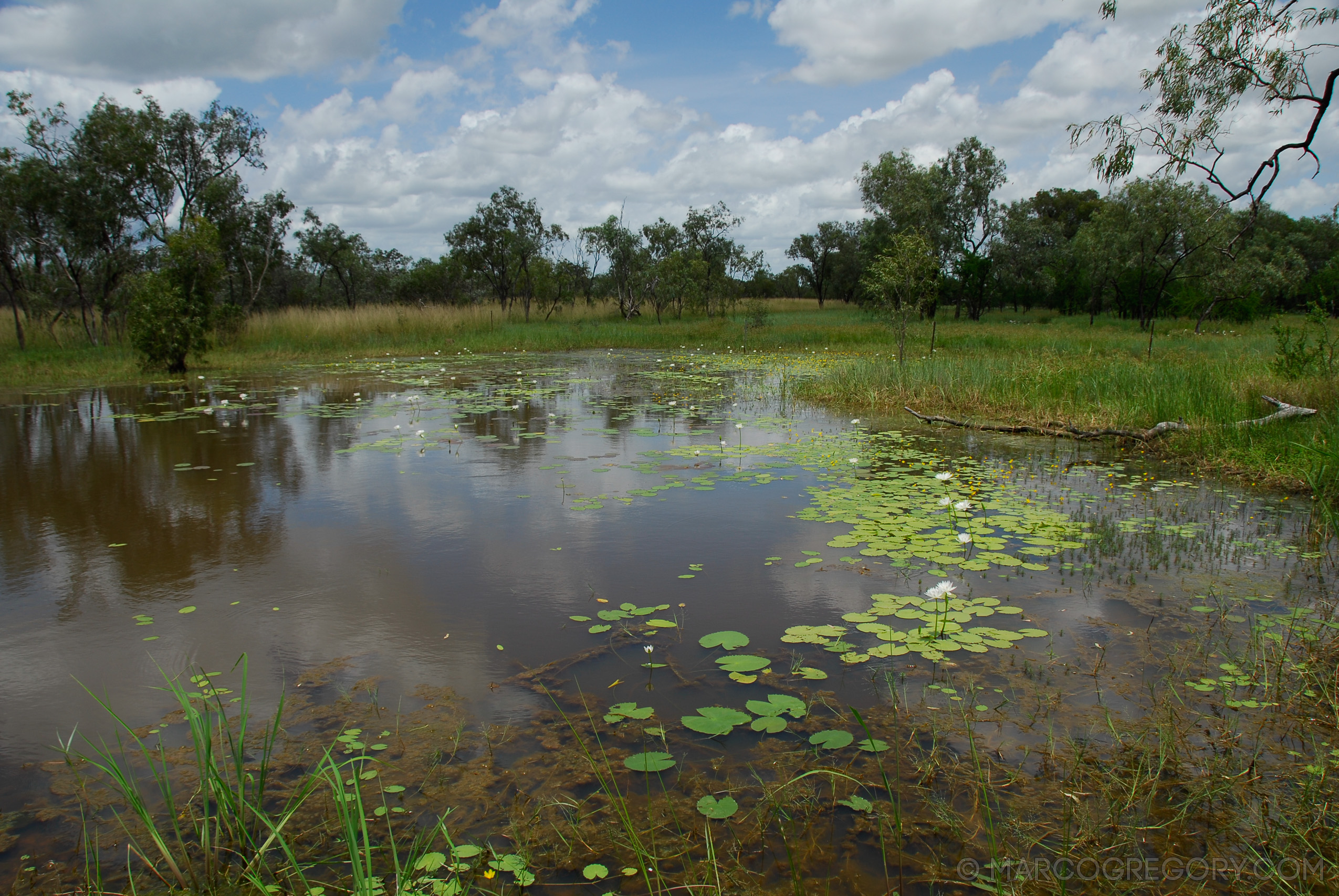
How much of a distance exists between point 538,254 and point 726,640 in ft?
103

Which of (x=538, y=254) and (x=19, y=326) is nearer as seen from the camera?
(x=19, y=326)

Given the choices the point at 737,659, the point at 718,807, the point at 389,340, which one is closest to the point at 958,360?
the point at 737,659

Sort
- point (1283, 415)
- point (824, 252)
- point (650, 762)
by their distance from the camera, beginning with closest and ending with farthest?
point (650, 762) < point (1283, 415) < point (824, 252)

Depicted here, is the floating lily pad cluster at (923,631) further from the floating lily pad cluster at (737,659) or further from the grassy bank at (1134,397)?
the grassy bank at (1134,397)

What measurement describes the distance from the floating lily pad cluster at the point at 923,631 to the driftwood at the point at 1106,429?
4999mm

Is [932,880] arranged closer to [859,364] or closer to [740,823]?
[740,823]

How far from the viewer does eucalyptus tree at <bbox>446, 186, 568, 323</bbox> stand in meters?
31.4

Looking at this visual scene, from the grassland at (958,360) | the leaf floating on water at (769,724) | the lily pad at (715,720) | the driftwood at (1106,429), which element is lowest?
the leaf floating on water at (769,724)

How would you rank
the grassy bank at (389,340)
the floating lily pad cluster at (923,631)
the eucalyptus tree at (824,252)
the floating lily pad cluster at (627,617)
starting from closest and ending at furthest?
the floating lily pad cluster at (923,631)
the floating lily pad cluster at (627,617)
the grassy bank at (389,340)
the eucalyptus tree at (824,252)

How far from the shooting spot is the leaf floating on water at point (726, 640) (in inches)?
122

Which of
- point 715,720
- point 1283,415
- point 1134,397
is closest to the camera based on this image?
point 715,720

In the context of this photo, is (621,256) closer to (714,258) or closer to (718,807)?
(714,258)

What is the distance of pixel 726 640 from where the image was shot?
3141 mm

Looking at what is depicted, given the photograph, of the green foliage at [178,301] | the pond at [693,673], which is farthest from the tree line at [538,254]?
the pond at [693,673]
